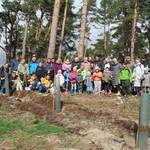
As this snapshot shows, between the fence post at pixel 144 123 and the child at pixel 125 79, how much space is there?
909 centimetres

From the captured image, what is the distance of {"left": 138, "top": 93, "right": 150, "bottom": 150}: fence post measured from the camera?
38.0 feet

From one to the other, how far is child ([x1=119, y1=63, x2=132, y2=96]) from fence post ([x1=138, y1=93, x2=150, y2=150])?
9095 millimetres

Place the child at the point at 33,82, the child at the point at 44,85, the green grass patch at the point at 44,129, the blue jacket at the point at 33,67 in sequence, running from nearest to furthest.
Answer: the green grass patch at the point at 44,129, the child at the point at 44,85, the child at the point at 33,82, the blue jacket at the point at 33,67

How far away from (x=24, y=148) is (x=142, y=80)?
10.2 m

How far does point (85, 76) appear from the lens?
69.4ft

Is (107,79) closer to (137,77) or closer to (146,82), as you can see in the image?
(137,77)

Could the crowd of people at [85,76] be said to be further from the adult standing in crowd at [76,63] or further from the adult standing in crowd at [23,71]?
the adult standing in crowd at [76,63]

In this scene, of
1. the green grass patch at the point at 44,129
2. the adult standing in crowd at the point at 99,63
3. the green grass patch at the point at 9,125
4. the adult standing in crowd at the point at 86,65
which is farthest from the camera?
the adult standing in crowd at the point at 99,63

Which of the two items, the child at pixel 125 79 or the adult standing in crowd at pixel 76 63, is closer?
the child at pixel 125 79

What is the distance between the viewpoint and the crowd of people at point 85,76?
20812 mm

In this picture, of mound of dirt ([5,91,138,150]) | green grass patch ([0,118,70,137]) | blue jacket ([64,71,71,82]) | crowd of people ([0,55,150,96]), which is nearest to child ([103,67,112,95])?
crowd of people ([0,55,150,96])

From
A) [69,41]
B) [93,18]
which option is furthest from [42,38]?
[93,18]

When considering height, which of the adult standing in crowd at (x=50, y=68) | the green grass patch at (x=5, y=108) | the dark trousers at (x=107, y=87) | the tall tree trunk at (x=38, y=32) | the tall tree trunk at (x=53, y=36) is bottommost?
the green grass patch at (x=5, y=108)

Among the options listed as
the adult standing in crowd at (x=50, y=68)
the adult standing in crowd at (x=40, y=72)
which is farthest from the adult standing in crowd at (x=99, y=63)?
the adult standing in crowd at (x=40, y=72)
